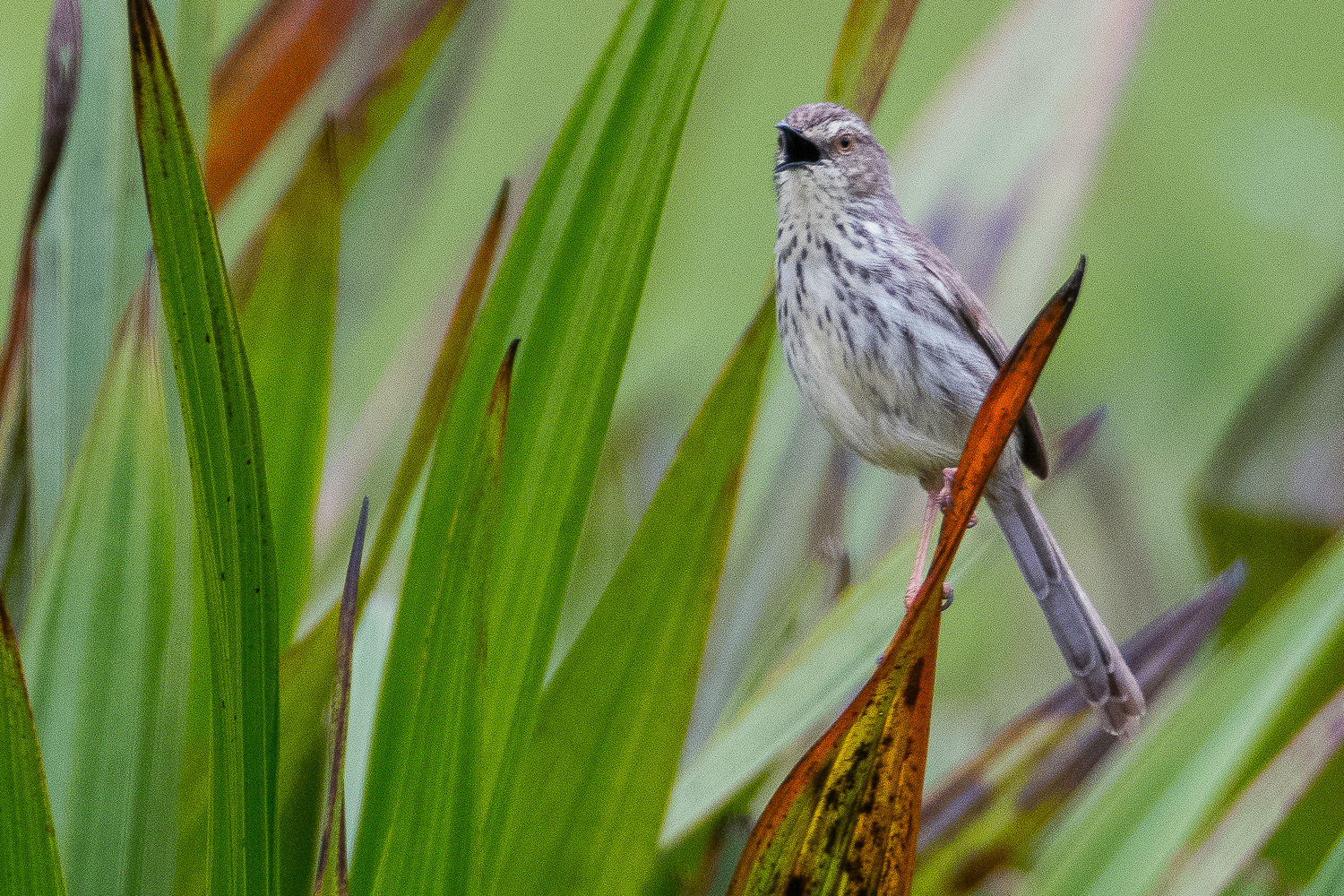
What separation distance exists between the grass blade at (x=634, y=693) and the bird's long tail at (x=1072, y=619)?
0.23 m

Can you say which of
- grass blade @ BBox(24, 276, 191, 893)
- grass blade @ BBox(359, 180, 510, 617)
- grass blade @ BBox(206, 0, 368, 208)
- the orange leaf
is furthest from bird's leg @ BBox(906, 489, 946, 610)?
grass blade @ BBox(206, 0, 368, 208)

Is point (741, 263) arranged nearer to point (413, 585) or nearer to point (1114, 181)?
point (1114, 181)

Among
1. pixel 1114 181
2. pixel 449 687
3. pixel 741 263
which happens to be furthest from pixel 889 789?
pixel 1114 181

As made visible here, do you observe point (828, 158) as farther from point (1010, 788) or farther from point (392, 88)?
point (1010, 788)

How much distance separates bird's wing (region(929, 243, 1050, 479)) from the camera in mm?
810

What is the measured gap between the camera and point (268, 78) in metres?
0.87

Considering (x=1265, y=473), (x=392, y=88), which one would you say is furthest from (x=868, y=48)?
(x=1265, y=473)

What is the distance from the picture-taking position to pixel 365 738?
2.76 ft

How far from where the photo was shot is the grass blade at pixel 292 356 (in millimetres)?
718

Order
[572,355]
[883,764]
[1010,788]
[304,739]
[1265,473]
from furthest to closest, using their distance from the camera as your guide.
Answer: [1265,473] < [1010,788] < [304,739] < [572,355] < [883,764]

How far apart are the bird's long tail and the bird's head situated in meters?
0.23

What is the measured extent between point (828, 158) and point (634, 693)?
0.36 m

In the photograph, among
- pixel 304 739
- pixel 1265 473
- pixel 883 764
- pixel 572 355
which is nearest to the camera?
pixel 883 764

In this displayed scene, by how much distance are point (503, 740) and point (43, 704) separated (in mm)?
272
